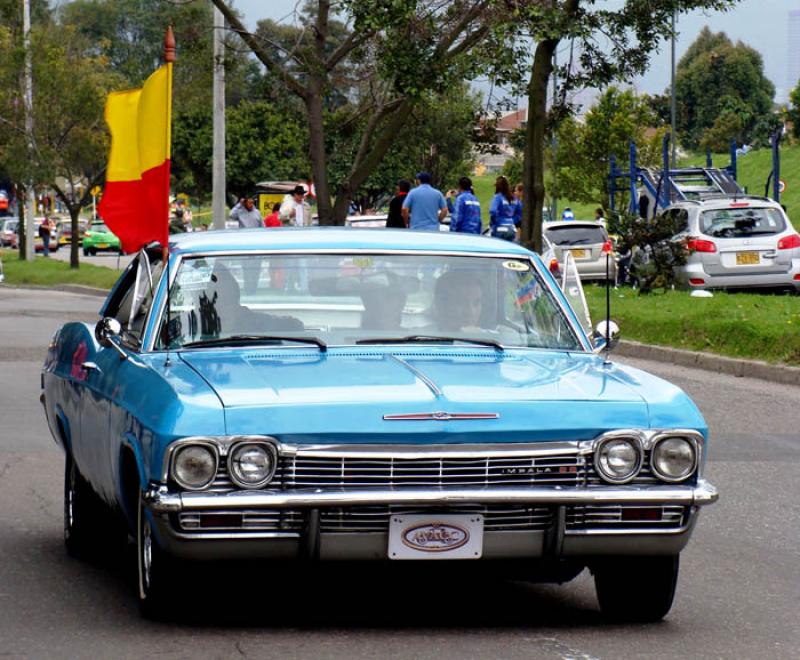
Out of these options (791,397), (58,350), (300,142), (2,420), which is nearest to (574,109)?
(791,397)

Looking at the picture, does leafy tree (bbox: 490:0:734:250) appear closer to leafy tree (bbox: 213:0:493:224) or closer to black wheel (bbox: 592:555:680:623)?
leafy tree (bbox: 213:0:493:224)

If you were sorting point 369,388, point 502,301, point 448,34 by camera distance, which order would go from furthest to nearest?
point 448,34 → point 502,301 → point 369,388

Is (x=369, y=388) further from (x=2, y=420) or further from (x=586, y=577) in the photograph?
(x=2, y=420)

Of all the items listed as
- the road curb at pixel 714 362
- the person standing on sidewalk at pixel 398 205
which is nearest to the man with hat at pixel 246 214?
the person standing on sidewalk at pixel 398 205

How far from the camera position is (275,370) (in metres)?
6.01

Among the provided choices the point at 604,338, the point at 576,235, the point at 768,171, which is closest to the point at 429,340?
the point at 604,338

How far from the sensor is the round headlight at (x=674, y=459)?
18.8 feet

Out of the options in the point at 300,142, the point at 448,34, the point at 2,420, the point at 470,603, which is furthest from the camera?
the point at 300,142

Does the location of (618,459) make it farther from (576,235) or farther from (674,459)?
(576,235)

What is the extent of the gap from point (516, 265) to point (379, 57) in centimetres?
2022

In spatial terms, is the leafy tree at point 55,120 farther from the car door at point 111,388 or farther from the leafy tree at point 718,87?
the leafy tree at point 718,87

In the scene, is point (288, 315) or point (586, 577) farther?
point (586, 577)

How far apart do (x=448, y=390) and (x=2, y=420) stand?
7822 millimetres

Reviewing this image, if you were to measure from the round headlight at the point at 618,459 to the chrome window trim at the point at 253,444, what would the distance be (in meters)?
1.05
